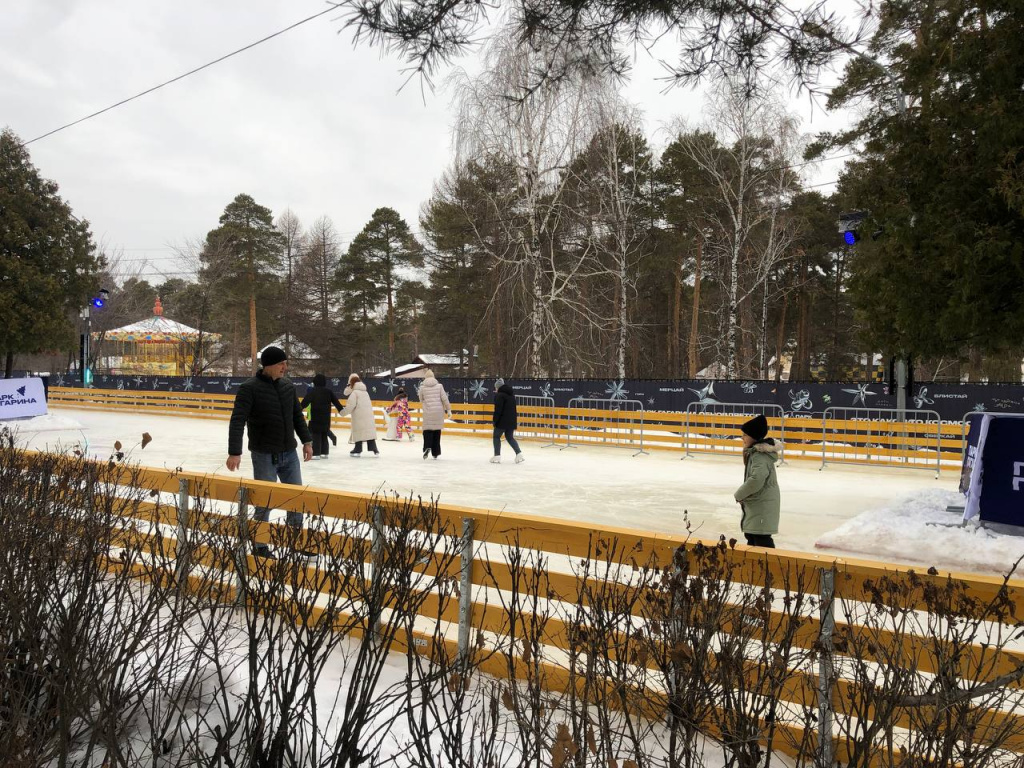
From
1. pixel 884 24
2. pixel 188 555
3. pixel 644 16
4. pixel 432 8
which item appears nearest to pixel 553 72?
pixel 644 16

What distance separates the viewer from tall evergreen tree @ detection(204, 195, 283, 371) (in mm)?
47312

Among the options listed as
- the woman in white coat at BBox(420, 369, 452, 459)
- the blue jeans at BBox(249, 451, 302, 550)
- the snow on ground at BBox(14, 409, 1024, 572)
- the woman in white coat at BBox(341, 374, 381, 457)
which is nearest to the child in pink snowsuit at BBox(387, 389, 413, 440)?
the snow on ground at BBox(14, 409, 1024, 572)

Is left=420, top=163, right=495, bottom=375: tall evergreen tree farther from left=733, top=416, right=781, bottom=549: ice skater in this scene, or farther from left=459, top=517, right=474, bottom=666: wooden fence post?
left=459, top=517, right=474, bottom=666: wooden fence post

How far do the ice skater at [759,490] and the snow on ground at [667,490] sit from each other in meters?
0.65

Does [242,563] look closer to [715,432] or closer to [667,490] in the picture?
[667,490]

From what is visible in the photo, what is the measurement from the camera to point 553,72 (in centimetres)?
572

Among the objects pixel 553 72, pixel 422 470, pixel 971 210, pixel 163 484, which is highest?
pixel 553 72

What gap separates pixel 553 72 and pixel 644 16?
757 mm

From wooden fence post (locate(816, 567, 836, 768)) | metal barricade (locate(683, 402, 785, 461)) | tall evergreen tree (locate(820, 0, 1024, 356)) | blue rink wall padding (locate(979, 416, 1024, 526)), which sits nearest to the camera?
wooden fence post (locate(816, 567, 836, 768))

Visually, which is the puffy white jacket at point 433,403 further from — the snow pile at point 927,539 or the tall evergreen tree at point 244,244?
the tall evergreen tree at point 244,244

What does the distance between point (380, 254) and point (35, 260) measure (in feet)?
102

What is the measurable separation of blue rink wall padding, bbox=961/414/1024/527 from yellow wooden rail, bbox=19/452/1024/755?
2.93 m

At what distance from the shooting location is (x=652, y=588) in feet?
7.92

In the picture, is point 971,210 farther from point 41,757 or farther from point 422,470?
point 422,470
